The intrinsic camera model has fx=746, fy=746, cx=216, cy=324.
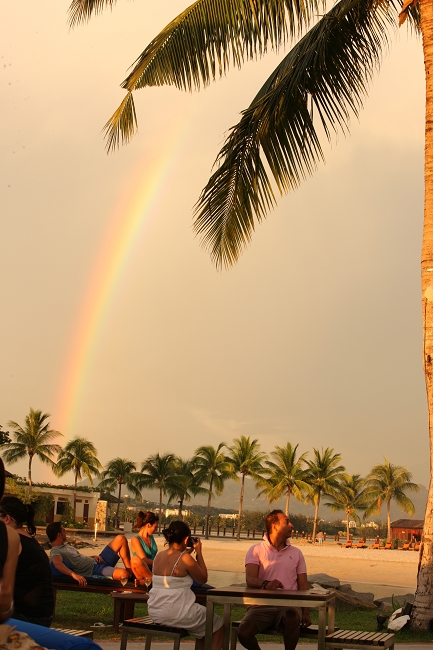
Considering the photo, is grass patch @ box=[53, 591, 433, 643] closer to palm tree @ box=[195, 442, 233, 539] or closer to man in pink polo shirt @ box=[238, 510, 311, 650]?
man in pink polo shirt @ box=[238, 510, 311, 650]

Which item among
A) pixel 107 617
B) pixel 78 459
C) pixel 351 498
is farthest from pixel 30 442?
pixel 107 617

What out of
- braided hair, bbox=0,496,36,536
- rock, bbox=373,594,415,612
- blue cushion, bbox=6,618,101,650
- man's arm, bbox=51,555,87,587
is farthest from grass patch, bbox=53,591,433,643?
blue cushion, bbox=6,618,101,650

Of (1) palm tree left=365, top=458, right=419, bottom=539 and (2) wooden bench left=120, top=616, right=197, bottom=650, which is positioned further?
(1) palm tree left=365, top=458, right=419, bottom=539

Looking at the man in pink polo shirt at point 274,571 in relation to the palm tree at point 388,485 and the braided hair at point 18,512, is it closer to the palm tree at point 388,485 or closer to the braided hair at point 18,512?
the braided hair at point 18,512

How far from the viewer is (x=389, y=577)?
23828 mm

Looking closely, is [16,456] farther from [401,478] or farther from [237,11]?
[237,11]

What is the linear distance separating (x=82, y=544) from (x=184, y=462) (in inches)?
1545

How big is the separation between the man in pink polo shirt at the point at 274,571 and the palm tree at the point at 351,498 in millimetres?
67981

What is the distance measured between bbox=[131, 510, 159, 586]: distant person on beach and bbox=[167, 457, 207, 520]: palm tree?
64544 mm

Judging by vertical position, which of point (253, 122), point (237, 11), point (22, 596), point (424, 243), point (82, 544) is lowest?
point (82, 544)

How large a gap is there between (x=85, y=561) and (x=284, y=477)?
61.4m

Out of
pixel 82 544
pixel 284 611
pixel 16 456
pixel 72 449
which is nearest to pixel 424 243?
pixel 284 611

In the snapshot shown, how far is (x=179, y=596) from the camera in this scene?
16.8 ft

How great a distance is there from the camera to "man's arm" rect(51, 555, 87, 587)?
7.36 metres
